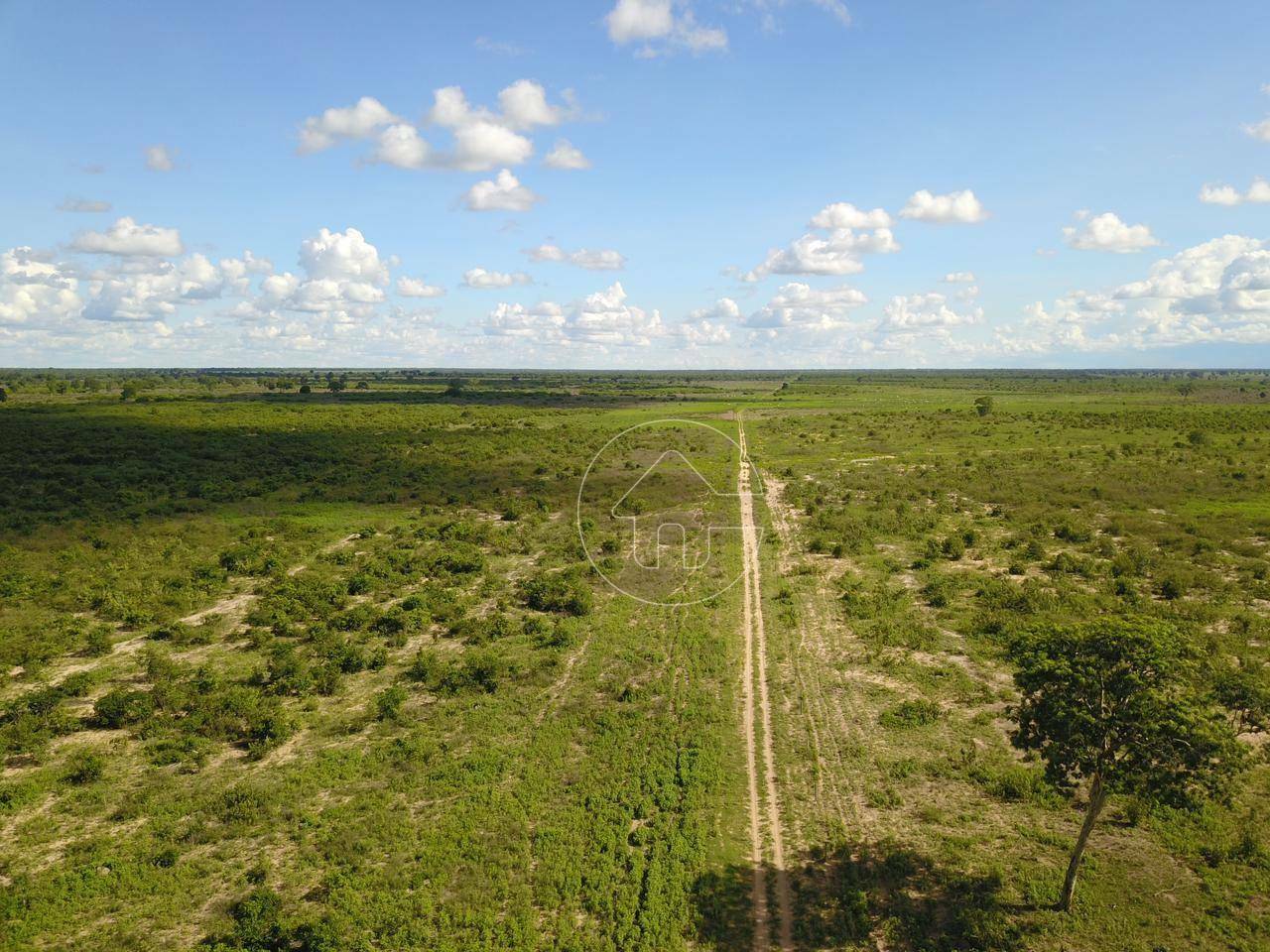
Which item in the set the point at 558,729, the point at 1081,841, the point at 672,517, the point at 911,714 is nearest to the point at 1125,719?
the point at 1081,841

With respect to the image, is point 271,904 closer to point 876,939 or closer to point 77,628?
point 876,939

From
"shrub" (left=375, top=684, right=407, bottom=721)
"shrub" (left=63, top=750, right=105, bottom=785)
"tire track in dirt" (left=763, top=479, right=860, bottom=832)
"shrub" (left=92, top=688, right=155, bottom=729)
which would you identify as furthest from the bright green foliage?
"shrub" (left=92, top=688, right=155, bottom=729)

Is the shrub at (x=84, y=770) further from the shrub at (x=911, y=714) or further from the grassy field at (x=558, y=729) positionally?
the shrub at (x=911, y=714)

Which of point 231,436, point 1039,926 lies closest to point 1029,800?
point 1039,926

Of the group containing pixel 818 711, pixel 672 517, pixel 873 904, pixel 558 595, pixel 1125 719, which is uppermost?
pixel 1125 719

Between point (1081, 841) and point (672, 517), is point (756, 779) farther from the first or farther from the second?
point (672, 517)

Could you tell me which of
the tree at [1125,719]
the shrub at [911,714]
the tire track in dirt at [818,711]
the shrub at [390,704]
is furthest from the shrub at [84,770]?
the tree at [1125,719]
